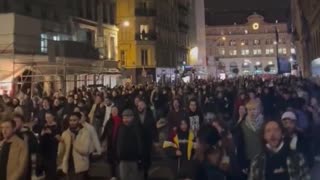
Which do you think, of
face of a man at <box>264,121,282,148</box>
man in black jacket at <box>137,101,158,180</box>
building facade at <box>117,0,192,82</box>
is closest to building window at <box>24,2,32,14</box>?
building facade at <box>117,0,192,82</box>

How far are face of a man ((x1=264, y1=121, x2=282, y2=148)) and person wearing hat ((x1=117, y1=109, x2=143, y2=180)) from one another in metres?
4.50

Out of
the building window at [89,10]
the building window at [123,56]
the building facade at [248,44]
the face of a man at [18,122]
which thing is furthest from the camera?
the building facade at [248,44]

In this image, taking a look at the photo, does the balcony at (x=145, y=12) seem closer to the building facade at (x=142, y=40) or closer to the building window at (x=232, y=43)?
the building facade at (x=142, y=40)

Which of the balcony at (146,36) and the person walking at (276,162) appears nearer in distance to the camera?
the person walking at (276,162)

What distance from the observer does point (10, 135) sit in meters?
7.43

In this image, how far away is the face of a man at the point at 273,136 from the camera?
218 inches

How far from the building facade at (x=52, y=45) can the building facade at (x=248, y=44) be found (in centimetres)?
10286

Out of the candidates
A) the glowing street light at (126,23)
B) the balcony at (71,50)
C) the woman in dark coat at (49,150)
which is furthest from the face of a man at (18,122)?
the glowing street light at (126,23)

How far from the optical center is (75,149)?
950cm

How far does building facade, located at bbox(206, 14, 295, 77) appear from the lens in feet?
497

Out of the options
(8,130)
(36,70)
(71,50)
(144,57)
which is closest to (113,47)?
(144,57)

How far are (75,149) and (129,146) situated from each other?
3.01ft

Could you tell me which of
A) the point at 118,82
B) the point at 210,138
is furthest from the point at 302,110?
the point at 118,82

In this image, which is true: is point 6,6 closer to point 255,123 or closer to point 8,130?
point 8,130
